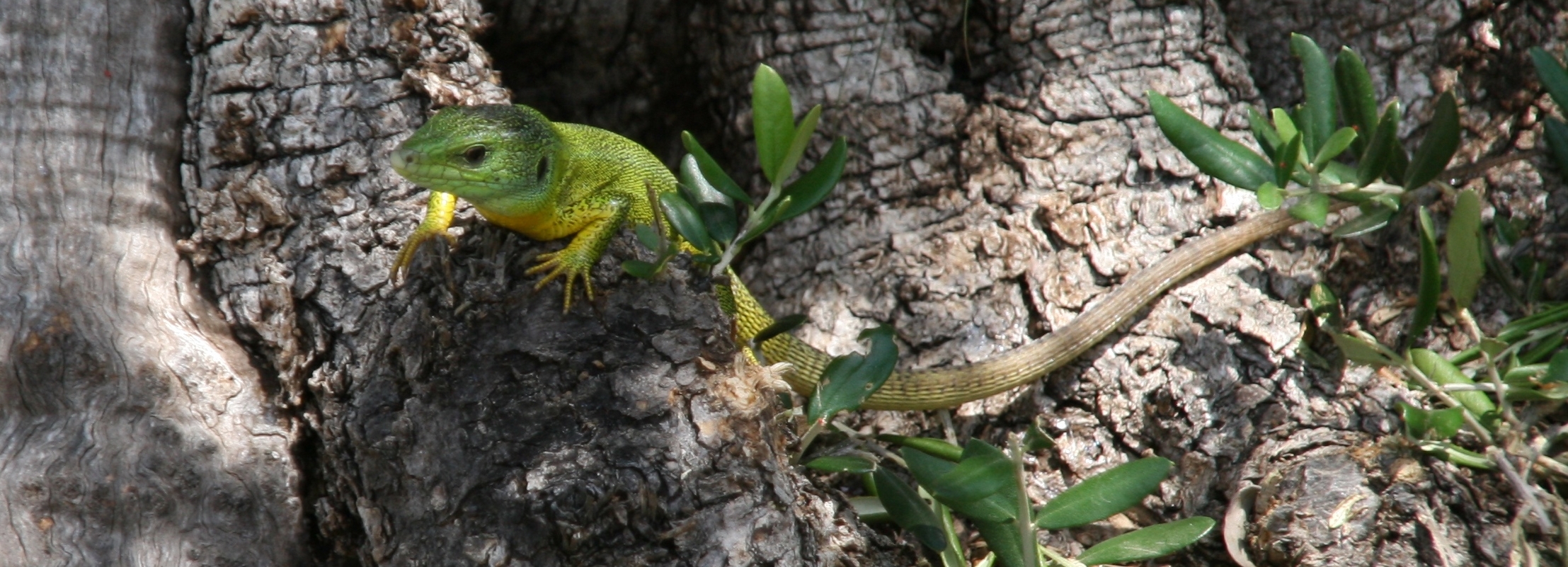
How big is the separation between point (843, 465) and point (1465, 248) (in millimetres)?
1656

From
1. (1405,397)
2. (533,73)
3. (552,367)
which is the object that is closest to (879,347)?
(552,367)

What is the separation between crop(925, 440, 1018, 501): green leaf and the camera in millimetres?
2041

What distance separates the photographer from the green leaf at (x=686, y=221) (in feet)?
7.17

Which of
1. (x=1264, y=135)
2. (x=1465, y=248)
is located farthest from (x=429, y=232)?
(x=1465, y=248)

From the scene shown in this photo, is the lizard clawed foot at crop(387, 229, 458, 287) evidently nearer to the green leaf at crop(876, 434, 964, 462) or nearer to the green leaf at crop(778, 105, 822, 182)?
the green leaf at crop(778, 105, 822, 182)

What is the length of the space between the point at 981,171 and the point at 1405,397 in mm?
1326

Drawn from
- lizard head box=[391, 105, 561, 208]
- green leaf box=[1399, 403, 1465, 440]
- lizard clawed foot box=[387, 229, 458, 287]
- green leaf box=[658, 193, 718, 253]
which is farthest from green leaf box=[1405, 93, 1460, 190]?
lizard clawed foot box=[387, 229, 458, 287]

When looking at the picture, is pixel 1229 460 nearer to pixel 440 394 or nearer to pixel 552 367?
pixel 552 367

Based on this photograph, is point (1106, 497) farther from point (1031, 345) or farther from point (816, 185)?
point (816, 185)

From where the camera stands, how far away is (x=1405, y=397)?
101 inches

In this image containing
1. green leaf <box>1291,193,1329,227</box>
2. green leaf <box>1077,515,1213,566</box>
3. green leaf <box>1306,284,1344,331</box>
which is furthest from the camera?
green leaf <box>1306,284,1344,331</box>

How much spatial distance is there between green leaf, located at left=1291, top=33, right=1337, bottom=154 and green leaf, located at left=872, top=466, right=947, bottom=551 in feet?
4.45

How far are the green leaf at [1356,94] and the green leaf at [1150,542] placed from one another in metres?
1.14

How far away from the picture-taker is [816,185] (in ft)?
7.54
